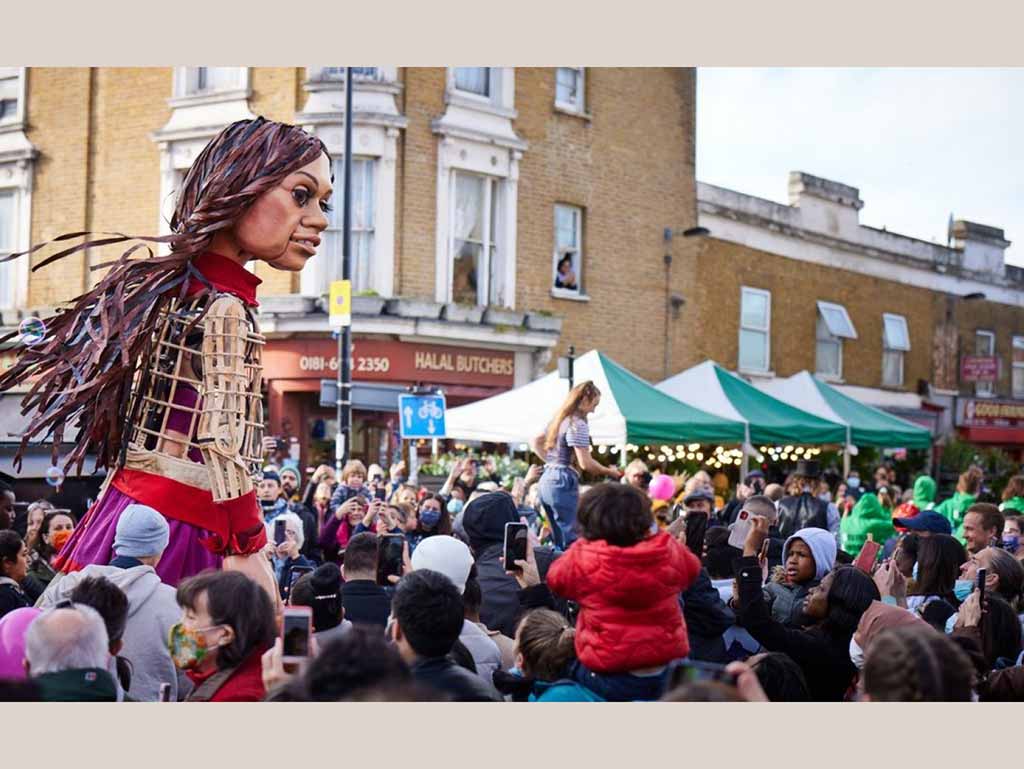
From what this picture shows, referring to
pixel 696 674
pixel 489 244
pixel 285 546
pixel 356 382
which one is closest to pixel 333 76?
pixel 489 244

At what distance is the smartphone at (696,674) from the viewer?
2709mm

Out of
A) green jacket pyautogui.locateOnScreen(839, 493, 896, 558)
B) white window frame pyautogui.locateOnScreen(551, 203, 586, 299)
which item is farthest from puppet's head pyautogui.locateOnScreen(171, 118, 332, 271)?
white window frame pyautogui.locateOnScreen(551, 203, 586, 299)

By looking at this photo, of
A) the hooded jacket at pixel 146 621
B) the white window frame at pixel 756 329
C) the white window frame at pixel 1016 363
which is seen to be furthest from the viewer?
the white window frame at pixel 1016 363

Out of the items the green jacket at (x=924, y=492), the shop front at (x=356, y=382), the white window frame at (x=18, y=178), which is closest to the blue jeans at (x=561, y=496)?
the green jacket at (x=924, y=492)

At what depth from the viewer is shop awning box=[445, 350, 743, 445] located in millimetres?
12891

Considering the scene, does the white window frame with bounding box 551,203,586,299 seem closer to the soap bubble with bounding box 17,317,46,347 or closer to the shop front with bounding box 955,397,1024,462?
the shop front with bounding box 955,397,1024,462

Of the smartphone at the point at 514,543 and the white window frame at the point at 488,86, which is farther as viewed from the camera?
the white window frame at the point at 488,86

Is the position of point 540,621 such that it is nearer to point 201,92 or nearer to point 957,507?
point 957,507

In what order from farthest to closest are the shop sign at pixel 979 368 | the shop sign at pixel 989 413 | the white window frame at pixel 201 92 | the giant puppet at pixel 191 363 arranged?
the shop sign at pixel 989 413
the shop sign at pixel 979 368
the white window frame at pixel 201 92
the giant puppet at pixel 191 363

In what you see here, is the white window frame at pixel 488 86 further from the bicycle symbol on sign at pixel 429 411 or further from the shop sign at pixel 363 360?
the bicycle symbol on sign at pixel 429 411

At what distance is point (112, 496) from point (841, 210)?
2145 cm

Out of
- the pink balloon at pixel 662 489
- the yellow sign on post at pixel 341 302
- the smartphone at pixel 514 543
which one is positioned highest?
the yellow sign on post at pixel 341 302

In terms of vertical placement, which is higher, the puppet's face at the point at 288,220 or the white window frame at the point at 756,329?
the white window frame at the point at 756,329

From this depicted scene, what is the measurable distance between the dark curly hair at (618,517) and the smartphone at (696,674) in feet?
2.69
